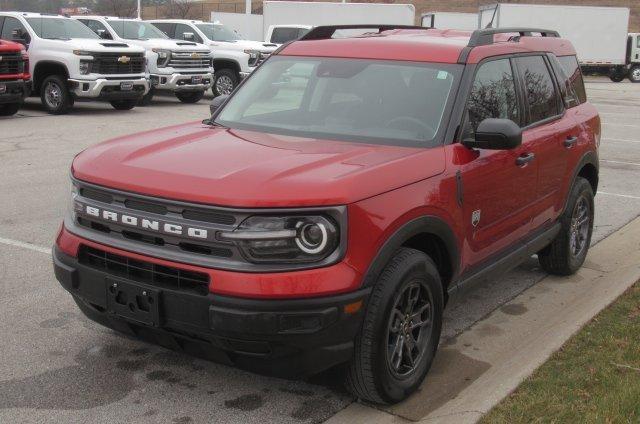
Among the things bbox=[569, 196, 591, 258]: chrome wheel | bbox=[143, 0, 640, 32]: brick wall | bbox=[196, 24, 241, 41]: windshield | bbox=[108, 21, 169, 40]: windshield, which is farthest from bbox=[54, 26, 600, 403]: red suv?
bbox=[143, 0, 640, 32]: brick wall

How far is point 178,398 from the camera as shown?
4.04 meters

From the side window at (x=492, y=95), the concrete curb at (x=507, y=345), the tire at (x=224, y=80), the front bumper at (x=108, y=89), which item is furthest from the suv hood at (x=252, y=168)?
the tire at (x=224, y=80)

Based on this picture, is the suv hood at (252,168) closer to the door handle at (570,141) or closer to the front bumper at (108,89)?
the door handle at (570,141)

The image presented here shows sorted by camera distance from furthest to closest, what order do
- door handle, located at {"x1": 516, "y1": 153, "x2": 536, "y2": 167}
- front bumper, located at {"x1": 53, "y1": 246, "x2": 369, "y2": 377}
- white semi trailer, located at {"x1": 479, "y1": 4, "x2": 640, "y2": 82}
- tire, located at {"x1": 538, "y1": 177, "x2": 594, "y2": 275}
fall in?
white semi trailer, located at {"x1": 479, "y1": 4, "x2": 640, "y2": 82} → tire, located at {"x1": 538, "y1": 177, "x2": 594, "y2": 275} → door handle, located at {"x1": 516, "y1": 153, "x2": 536, "y2": 167} → front bumper, located at {"x1": 53, "y1": 246, "x2": 369, "y2": 377}

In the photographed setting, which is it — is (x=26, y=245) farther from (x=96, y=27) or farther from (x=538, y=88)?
(x=96, y=27)

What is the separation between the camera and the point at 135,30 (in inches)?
795

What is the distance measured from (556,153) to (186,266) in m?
3.10

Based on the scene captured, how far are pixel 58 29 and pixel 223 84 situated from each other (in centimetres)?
532

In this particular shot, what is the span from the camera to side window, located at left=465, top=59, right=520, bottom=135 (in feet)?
15.5

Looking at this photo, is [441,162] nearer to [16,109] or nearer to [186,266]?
[186,266]

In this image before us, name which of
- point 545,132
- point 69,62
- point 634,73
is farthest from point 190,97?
point 634,73

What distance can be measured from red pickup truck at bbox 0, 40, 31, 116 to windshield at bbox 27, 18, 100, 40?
1.46 metres

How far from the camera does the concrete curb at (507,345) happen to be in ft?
13.0

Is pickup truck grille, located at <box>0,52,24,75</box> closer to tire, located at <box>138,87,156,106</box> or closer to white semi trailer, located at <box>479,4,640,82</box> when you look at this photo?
tire, located at <box>138,87,156,106</box>
